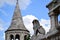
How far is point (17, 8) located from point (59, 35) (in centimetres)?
4006

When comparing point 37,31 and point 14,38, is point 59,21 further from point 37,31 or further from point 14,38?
point 14,38

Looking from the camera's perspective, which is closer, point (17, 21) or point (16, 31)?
point (16, 31)

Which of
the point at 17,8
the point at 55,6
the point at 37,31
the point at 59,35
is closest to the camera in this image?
the point at 59,35

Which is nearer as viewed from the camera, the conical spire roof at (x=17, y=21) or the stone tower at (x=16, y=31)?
the stone tower at (x=16, y=31)

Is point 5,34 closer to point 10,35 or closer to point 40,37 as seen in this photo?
point 10,35

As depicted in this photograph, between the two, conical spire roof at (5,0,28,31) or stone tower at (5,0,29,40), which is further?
conical spire roof at (5,0,28,31)

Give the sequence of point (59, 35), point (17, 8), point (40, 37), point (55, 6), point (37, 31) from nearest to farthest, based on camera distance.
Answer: point (59, 35), point (55, 6), point (40, 37), point (37, 31), point (17, 8)

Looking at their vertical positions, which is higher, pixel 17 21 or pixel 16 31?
pixel 17 21

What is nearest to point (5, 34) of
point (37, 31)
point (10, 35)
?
point (10, 35)

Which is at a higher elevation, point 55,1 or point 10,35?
point 55,1

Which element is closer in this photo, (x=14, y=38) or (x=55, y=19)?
(x=55, y=19)

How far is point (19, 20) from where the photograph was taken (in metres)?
50.5

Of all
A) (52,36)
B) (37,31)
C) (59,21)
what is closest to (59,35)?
(52,36)

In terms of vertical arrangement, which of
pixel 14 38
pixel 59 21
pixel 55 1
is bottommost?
pixel 14 38
